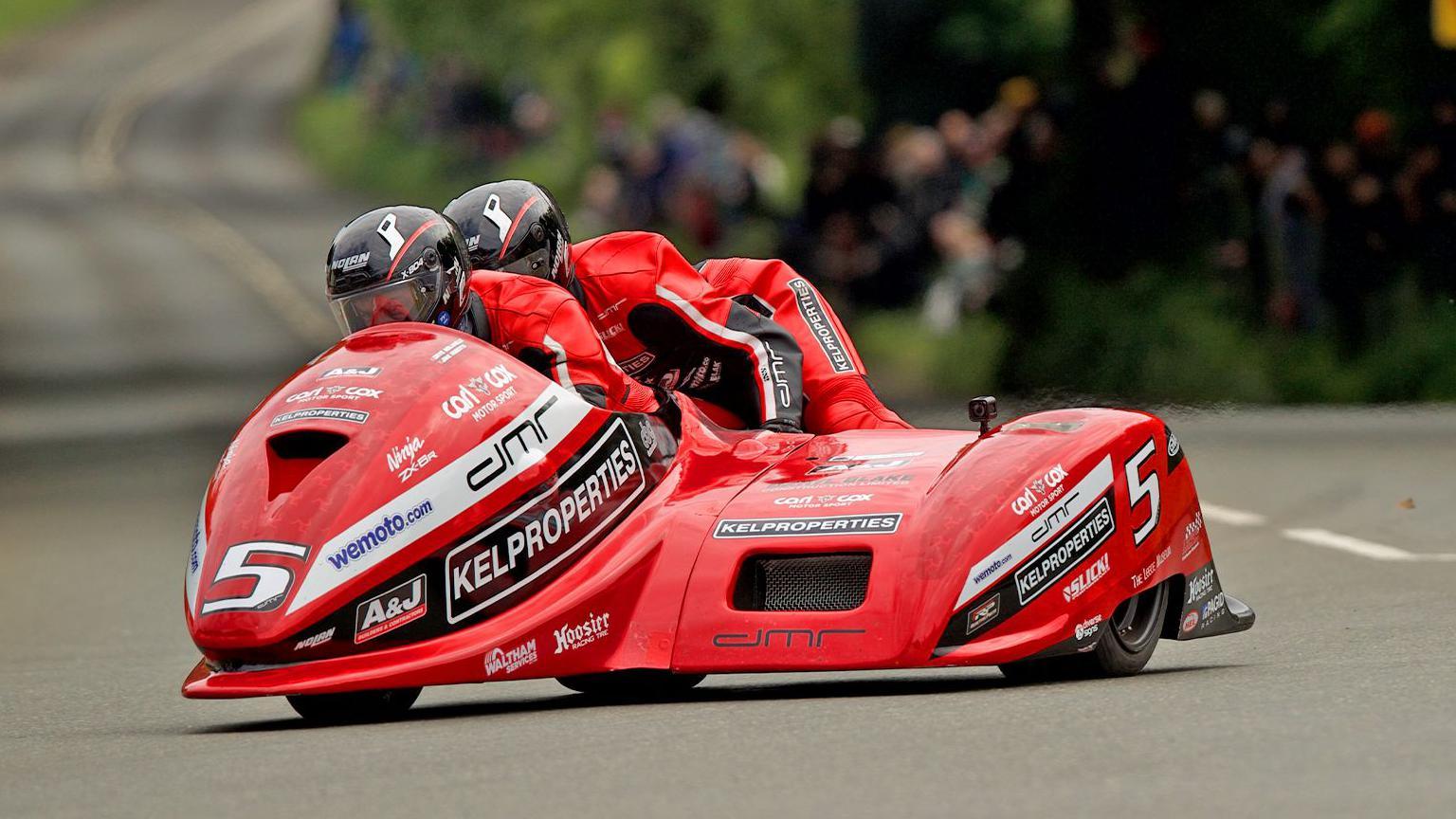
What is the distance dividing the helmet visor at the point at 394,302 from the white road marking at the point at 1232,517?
6.19 metres

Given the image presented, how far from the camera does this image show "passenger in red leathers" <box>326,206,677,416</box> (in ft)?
26.6

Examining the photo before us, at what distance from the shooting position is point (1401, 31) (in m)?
20.6

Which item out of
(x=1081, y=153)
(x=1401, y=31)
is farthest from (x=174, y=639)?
(x=1401, y=31)

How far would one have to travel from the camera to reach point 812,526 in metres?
7.77

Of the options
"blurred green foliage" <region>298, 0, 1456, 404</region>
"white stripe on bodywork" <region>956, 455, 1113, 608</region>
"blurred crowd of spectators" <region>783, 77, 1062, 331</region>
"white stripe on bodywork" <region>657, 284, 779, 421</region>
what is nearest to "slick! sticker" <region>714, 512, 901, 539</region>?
"white stripe on bodywork" <region>956, 455, 1113, 608</region>

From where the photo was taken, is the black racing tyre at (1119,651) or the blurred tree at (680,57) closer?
the black racing tyre at (1119,651)

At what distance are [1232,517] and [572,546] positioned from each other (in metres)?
6.63

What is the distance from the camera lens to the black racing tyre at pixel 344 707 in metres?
7.88

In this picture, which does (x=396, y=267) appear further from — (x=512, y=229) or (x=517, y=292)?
(x=512, y=229)

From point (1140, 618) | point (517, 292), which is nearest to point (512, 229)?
point (517, 292)

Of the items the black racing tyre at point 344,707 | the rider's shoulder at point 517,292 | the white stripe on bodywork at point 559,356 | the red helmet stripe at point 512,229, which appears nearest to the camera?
the black racing tyre at point 344,707

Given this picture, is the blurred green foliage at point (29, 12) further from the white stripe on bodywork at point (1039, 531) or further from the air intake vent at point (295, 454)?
the white stripe on bodywork at point (1039, 531)

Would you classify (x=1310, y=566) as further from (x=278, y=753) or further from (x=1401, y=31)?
(x=1401, y=31)

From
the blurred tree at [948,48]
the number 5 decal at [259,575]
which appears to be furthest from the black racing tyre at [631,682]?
the blurred tree at [948,48]
